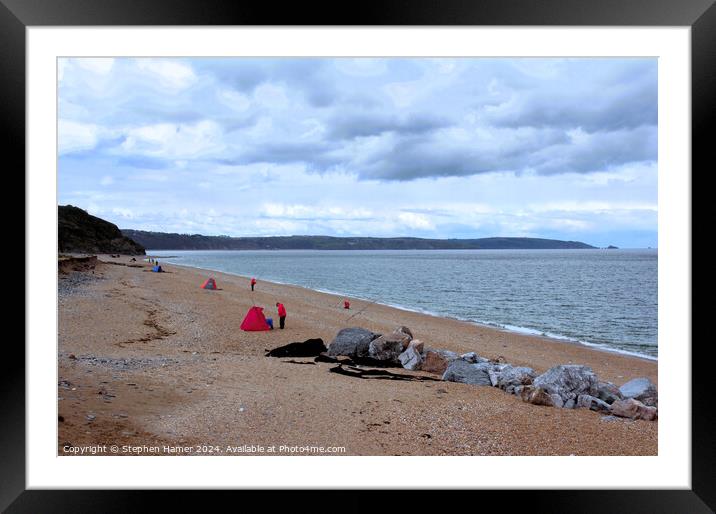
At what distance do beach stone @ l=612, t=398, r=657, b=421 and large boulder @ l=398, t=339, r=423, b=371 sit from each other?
2217 millimetres

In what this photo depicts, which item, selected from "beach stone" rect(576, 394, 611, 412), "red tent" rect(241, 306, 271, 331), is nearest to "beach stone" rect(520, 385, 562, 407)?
"beach stone" rect(576, 394, 611, 412)

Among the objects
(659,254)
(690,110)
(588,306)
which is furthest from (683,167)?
(588,306)

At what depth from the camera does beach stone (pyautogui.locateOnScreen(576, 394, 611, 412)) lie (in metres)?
4.38

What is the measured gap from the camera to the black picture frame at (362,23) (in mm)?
2738

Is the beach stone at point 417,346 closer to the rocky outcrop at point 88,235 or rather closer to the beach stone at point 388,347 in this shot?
the beach stone at point 388,347

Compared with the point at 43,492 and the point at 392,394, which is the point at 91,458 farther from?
the point at 392,394

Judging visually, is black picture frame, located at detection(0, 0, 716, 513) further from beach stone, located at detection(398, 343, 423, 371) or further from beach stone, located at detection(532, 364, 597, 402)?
beach stone, located at detection(398, 343, 423, 371)

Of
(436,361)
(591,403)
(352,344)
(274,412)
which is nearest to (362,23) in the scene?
(274,412)

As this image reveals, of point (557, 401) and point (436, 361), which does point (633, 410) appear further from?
point (436, 361)

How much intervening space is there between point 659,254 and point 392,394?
8.58ft

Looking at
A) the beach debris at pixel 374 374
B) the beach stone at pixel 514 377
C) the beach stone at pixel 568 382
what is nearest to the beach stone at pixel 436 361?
the beach debris at pixel 374 374

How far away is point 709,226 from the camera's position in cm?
278

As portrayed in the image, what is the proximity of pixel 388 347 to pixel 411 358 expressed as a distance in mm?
380

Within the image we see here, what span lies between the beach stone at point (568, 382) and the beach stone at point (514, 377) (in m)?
0.19
